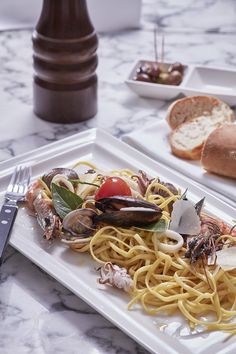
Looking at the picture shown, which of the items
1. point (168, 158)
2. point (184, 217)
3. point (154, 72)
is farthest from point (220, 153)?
point (154, 72)

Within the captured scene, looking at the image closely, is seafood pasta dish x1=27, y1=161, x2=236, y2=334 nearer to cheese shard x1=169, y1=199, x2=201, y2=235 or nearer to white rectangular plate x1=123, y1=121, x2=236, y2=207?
cheese shard x1=169, y1=199, x2=201, y2=235

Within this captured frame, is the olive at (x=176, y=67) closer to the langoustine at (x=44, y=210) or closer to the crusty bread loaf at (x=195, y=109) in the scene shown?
the crusty bread loaf at (x=195, y=109)

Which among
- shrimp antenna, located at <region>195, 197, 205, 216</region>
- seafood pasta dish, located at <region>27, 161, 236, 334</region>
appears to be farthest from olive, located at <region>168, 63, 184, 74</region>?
shrimp antenna, located at <region>195, 197, 205, 216</region>

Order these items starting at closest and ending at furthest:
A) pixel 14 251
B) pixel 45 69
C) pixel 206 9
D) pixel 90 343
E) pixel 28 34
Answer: pixel 90 343 → pixel 14 251 → pixel 45 69 → pixel 28 34 → pixel 206 9

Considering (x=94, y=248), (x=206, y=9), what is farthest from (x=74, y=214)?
(x=206, y=9)

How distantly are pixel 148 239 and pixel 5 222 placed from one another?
294 millimetres

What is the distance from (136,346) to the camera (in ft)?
4.71

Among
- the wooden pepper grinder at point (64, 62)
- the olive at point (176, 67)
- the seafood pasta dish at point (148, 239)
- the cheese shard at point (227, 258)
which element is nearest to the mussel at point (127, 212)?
the seafood pasta dish at point (148, 239)

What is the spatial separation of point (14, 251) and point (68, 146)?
15.4 inches

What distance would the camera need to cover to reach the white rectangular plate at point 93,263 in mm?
1368

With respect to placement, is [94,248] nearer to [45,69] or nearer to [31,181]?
[31,181]

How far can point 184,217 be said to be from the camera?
158 cm

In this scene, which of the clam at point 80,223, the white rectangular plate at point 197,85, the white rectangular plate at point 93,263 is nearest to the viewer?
the white rectangular plate at point 93,263

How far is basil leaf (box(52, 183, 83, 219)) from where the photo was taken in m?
1.65
